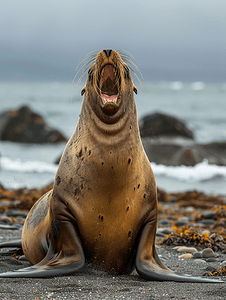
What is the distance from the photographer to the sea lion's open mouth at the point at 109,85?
3.49 metres

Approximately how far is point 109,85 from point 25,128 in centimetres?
2143

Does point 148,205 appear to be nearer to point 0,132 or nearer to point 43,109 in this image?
point 0,132

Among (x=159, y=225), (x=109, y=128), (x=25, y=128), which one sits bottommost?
(x=159, y=225)

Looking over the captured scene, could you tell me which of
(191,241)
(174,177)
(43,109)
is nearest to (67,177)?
(191,241)

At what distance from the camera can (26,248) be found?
4.11m

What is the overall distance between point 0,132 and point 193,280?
73.2 feet

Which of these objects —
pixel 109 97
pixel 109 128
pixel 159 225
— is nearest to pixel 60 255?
pixel 109 128

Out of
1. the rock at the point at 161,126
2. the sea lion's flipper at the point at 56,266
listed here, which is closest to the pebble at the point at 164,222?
the sea lion's flipper at the point at 56,266

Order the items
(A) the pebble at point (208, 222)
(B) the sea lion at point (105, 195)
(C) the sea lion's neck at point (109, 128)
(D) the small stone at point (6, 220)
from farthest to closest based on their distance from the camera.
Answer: (A) the pebble at point (208, 222) < (D) the small stone at point (6, 220) < (C) the sea lion's neck at point (109, 128) < (B) the sea lion at point (105, 195)

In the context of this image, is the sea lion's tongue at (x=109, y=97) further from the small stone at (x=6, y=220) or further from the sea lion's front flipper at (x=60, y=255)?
the small stone at (x=6, y=220)

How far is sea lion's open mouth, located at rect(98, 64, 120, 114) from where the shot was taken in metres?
3.49

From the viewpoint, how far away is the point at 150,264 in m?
3.40

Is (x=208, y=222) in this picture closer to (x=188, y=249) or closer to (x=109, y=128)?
(x=188, y=249)

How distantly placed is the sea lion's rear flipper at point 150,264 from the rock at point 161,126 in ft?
52.3
